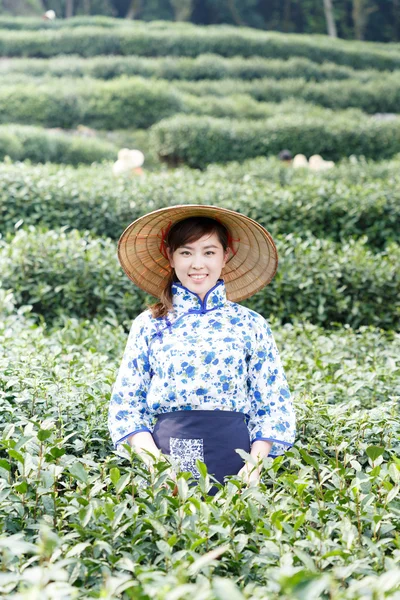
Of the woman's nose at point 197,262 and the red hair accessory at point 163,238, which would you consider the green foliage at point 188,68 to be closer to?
the red hair accessory at point 163,238

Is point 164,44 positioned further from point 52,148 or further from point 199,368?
point 199,368

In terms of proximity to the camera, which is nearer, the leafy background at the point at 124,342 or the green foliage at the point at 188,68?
the leafy background at the point at 124,342

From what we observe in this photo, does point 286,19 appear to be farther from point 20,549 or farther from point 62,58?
point 20,549

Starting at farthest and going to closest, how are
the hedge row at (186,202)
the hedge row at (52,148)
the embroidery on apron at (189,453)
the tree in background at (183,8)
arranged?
the tree in background at (183,8) → the hedge row at (52,148) → the hedge row at (186,202) → the embroidery on apron at (189,453)

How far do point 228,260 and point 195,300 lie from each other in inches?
13.6

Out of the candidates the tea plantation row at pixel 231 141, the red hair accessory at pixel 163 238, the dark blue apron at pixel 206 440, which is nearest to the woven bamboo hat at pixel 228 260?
the red hair accessory at pixel 163 238

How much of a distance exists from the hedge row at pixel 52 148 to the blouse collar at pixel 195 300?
26.7 feet

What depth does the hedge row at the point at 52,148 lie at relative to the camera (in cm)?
1016

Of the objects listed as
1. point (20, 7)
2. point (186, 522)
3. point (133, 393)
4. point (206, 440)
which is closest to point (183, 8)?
point (20, 7)

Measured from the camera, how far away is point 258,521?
1641 millimetres

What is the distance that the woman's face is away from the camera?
226 centimetres

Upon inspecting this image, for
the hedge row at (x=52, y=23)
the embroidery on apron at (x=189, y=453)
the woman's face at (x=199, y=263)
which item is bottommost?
the embroidery on apron at (x=189, y=453)

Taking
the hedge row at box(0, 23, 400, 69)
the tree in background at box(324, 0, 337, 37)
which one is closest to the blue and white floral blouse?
the hedge row at box(0, 23, 400, 69)

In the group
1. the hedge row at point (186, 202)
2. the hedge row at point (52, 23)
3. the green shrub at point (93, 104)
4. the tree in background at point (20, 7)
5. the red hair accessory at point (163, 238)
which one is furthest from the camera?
the tree in background at point (20, 7)
